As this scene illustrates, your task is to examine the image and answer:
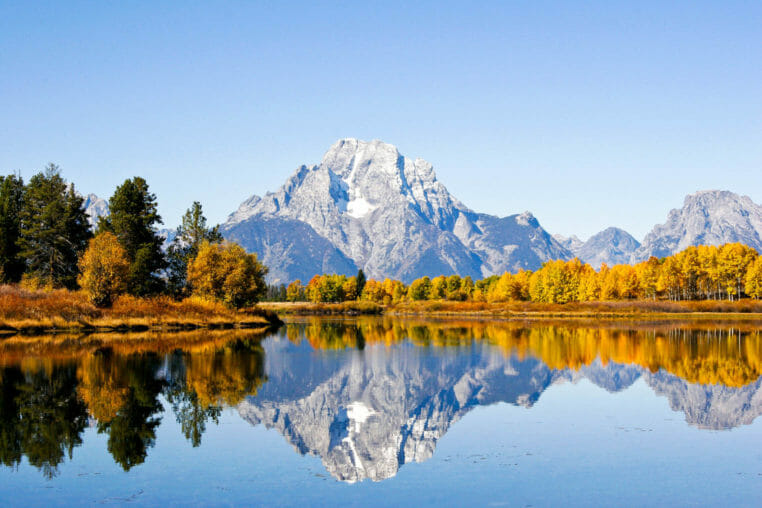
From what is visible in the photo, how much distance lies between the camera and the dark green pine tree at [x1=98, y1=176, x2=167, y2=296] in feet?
258

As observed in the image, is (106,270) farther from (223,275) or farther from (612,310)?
(612,310)

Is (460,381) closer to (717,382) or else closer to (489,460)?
(717,382)

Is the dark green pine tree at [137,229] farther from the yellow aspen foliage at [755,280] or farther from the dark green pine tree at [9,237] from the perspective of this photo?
the yellow aspen foliage at [755,280]

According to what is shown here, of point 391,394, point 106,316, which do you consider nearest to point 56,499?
point 391,394

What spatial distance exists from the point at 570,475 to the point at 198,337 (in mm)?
52283

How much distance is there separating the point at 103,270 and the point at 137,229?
1290 centimetres

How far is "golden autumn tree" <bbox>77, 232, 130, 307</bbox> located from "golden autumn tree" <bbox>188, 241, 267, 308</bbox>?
15.2m

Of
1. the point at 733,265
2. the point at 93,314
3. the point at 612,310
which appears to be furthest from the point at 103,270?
the point at 733,265

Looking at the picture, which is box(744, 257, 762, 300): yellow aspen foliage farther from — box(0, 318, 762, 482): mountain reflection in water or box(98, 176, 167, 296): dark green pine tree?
box(98, 176, 167, 296): dark green pine tree

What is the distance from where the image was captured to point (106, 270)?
6900cm

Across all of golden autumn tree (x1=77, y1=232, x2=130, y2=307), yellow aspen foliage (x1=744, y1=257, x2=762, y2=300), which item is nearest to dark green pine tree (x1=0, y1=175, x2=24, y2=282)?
golden autumn tree (x1=77, y1=232, x2=130, y2=307)

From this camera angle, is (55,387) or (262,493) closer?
(262,493)

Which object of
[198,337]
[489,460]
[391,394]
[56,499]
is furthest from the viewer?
[198,337]

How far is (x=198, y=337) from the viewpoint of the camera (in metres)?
64.2
